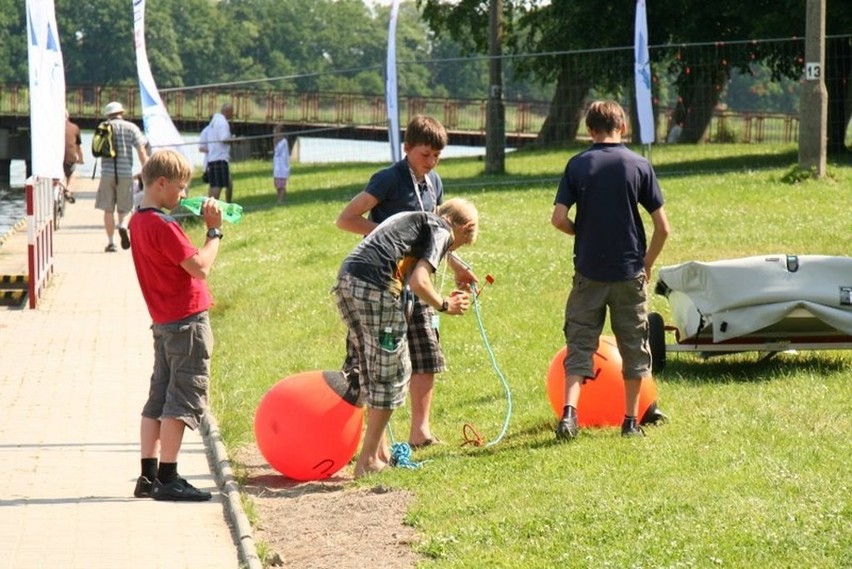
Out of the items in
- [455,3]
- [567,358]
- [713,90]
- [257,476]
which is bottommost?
[257,476]

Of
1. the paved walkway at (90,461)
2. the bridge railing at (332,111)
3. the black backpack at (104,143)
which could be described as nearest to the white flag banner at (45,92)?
the paved walkway at (90,461)

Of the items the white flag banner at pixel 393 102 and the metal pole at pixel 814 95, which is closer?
the metal pole at pixel 814 95

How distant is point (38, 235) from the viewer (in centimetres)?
1642

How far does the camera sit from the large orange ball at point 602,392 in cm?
902

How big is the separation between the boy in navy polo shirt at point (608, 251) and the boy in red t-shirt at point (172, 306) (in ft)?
6.67

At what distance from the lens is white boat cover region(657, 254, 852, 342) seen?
399 inches

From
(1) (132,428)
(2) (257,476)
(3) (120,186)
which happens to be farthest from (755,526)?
(3) (120,186)

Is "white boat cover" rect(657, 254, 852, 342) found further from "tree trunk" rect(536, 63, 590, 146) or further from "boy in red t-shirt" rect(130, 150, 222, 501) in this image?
"tree trunk" rect(536, 63, 590, 146)

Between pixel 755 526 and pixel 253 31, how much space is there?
112 meters

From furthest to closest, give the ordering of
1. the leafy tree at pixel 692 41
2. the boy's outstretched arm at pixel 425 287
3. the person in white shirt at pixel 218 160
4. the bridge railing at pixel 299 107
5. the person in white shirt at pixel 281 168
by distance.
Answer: the bridge railing at pixel 299 107
the leafy tree at pixel 692 41
the person in white shirt at pixel 281 168
the person in white shirt at pixel 218 160
the boy's outstretched arm at pixel 425 287

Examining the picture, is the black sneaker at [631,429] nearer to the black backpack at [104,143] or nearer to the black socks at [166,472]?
the black socks at [166,472]

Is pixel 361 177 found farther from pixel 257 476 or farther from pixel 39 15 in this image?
pixel 257 476

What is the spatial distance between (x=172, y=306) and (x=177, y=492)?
97 cm

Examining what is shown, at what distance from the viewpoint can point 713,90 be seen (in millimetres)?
34344
